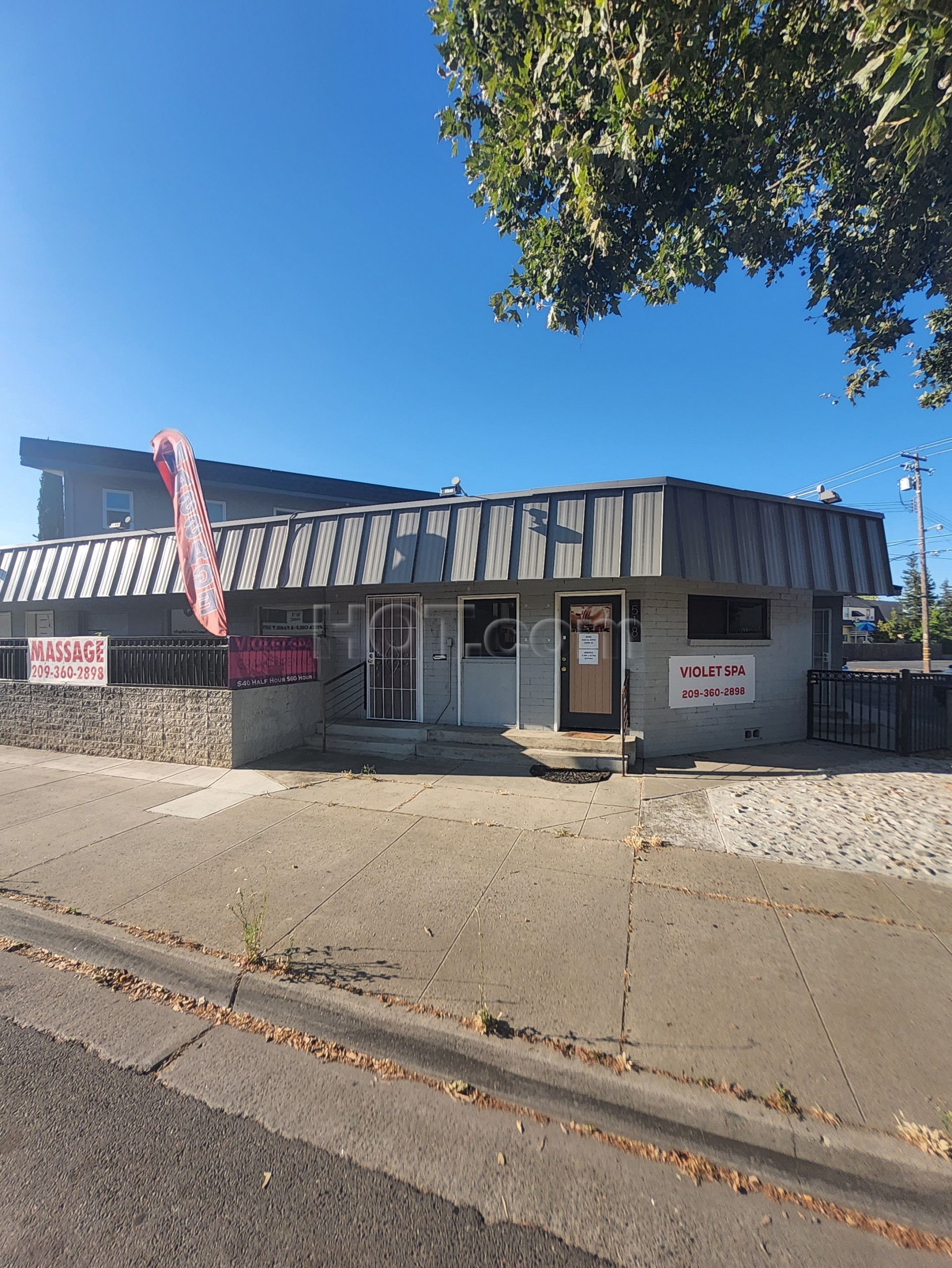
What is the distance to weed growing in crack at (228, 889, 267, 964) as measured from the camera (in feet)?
10.7

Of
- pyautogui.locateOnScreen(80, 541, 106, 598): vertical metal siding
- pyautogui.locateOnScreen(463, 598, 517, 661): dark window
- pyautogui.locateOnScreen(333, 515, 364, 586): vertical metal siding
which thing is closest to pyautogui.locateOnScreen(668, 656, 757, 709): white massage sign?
pyautogui.locateOnScreen(463, 598, 517, 661): dark window

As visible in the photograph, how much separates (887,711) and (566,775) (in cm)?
571

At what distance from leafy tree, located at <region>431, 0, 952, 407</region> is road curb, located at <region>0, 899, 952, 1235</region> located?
19.4 ft

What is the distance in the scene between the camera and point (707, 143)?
5.62 metres

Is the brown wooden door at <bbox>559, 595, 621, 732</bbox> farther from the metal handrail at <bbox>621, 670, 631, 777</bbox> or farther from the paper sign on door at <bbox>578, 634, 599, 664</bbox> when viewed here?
the metal handrail at <bbox>621, 670, 631, 777</bbox>

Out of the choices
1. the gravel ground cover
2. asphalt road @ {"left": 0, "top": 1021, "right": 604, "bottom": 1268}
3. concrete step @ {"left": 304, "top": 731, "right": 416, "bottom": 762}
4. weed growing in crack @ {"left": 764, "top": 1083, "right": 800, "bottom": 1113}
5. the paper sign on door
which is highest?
the paper sign on door

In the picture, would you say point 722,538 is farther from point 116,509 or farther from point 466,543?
point 116,509

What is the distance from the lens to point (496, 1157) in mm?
2172

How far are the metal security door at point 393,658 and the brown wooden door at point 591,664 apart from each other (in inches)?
103

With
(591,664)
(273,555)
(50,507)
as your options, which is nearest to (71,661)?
(273,555)

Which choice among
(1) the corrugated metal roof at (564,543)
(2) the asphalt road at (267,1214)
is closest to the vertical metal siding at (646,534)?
(1) the corrugated metal roof at (564,543)

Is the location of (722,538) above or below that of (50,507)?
below

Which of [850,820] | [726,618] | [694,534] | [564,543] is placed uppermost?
[694,534]

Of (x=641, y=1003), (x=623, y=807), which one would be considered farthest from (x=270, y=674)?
(x=641, y=1003)
